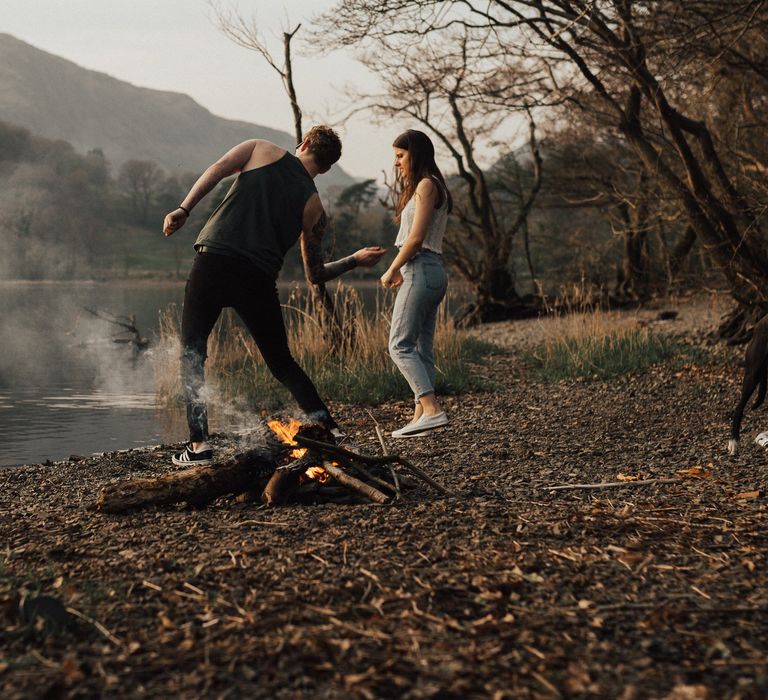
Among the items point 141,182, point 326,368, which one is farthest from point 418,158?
point 141,182

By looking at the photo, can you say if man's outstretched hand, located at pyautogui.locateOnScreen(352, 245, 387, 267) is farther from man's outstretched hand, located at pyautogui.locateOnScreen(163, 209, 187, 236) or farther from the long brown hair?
man's outstretched hand, located at pyautogui.locateOnScreen(163, 209, 187, 236)

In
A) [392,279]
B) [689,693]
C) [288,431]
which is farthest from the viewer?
[392,279]

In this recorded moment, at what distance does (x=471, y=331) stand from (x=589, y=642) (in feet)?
50.6

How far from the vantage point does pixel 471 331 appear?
18.0 metres

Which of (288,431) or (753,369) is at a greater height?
(753,369)

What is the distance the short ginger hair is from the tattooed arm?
0.30 meters

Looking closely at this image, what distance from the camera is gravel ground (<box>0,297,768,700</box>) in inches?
94.3

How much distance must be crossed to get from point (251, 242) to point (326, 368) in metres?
5.16

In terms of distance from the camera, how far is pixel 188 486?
14.1 ft

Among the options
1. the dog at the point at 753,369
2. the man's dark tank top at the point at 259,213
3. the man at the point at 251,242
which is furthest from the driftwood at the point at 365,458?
the dog at the point at 753,369

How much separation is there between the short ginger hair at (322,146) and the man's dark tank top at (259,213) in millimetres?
215

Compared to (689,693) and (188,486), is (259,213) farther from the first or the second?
(689,693)

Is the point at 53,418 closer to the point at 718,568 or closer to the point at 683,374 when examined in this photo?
the point at 683,374

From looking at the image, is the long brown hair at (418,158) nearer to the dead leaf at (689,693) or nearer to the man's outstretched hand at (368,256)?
the man's outstretched hand at (368,256)
